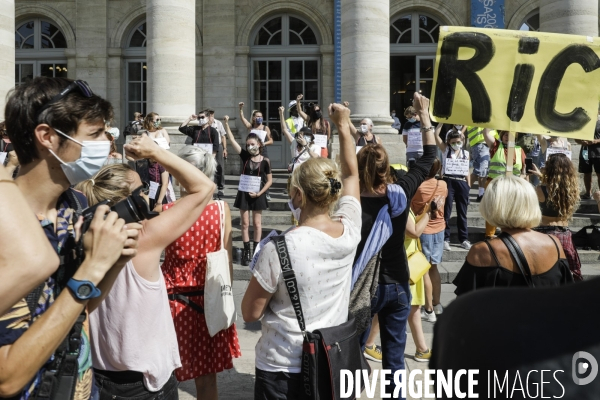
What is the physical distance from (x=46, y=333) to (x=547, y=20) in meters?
14.1

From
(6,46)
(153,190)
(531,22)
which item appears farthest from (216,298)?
(531,22)

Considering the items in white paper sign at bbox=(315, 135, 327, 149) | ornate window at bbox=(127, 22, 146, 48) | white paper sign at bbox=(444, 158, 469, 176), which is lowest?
white paper sign at bbox=(444, 158, 469, 176)

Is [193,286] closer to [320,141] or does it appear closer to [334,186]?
[334,186]

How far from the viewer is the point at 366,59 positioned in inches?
499

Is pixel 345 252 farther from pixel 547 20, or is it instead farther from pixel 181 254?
pixel 547 20

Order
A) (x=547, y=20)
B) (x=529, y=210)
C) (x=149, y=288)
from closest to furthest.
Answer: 1. (x=149, y=288)
2. (x=529, y=210)
3. (x=547, y=20)

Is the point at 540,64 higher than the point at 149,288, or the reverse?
the point at 540,64

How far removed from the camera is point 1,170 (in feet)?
4.82

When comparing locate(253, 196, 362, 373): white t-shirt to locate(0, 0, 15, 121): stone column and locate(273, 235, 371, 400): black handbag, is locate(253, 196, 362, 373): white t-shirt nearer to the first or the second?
locate(273, 235, 371, 400): black handbag

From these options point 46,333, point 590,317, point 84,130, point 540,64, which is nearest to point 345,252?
point 84,130

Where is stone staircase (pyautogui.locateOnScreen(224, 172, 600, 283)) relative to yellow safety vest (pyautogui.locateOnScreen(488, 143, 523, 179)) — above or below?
below

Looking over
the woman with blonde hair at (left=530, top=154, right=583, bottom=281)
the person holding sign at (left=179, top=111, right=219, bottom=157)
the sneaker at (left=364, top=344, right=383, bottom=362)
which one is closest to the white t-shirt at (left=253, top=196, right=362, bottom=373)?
the woman with blonde hair at (left=530, top=154, right=583, bottom=281)

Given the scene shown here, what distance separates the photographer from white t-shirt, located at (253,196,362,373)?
2.97 metres

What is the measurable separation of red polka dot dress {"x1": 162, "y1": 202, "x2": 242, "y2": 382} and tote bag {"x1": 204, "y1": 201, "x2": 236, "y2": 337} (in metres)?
0.12
